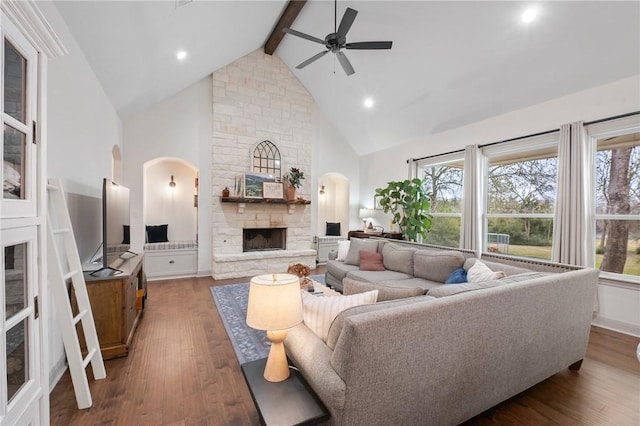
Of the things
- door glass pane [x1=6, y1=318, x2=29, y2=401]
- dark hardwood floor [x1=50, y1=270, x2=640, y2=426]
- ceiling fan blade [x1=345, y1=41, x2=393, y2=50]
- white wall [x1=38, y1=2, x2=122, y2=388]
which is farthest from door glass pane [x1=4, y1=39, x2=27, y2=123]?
ceiling fan blade [x1=345, y1=41, x2=393, y2=50]

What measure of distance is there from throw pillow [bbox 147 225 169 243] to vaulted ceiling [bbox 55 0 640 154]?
7.05 ft

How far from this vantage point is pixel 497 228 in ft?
14.8

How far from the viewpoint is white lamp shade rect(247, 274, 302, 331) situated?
1330mm

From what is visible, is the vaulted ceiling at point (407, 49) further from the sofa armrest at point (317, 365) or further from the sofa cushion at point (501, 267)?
the sofa armrest at point (317, 365)

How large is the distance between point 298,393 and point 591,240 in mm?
4109

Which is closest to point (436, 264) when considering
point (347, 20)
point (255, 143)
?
point (347, 20)

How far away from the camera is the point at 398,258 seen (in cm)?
389

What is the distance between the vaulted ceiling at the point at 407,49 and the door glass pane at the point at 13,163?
1720 mm

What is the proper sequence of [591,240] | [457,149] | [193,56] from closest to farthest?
[591,240]
[193,56]
[457,149]

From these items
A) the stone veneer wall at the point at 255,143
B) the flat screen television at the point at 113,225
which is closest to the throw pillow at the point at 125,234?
the flat screen television at the point at 113,225

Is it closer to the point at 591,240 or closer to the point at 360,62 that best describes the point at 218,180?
the point at 360,62

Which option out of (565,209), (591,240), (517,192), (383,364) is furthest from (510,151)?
(383,364)

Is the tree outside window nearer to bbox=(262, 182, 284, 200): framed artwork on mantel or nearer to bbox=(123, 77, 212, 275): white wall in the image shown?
bbox=(262, 182, 284, 200): framed artwork on mantel

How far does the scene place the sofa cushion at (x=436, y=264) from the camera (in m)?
3.19
